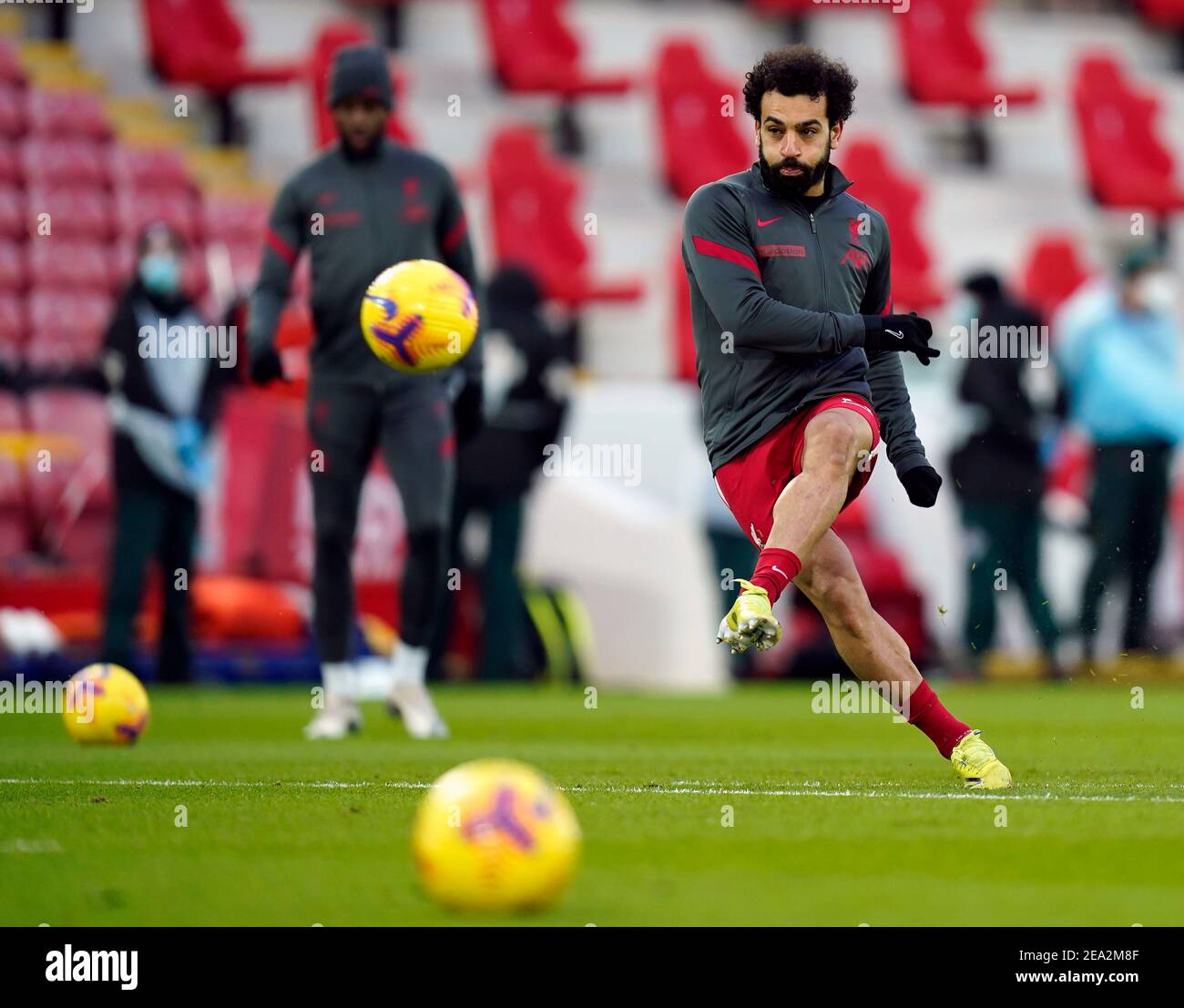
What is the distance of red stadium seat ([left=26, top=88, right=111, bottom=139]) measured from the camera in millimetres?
17594

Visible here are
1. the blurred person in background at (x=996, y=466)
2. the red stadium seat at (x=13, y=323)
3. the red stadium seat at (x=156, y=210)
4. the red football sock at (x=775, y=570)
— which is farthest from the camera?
the red stadium seat at (x=156, y=210)

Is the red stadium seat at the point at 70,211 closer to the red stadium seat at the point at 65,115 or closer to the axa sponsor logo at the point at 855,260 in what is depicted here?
the red stadium seat at the point at 65,115

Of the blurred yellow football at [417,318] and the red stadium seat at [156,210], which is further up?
the red stadium seat at [156,210]

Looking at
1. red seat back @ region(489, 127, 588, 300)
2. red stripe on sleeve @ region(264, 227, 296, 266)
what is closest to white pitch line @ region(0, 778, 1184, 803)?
red stripe on sleeve @ region(264, 227, 296, 266)

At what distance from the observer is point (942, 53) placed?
2348 centimetres

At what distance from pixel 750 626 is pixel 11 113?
43.8ft

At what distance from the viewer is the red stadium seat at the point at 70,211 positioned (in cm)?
1702

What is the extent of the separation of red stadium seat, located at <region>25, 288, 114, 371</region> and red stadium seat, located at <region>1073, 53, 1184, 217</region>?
1147 centimetres

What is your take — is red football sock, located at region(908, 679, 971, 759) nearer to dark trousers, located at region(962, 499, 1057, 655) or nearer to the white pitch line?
the white pitch line

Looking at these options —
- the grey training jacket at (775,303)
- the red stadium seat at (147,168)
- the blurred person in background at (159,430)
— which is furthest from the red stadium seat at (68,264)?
the grey training jacket at (775,303)

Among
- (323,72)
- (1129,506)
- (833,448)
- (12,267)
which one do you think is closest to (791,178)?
(833,448)

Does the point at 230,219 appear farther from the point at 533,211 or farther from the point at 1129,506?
the point at 1129,506

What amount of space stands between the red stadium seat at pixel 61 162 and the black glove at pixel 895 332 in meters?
12.5

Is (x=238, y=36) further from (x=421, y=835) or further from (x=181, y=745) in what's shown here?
(x=421, y=835)
